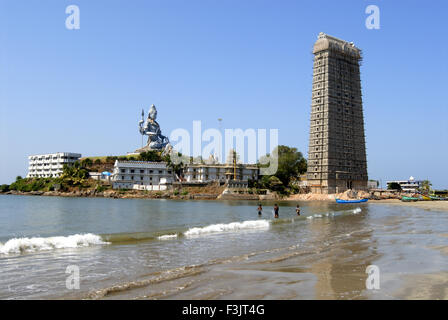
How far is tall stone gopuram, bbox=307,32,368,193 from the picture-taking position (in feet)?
346

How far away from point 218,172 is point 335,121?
38.0m

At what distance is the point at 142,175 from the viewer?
12244 cm

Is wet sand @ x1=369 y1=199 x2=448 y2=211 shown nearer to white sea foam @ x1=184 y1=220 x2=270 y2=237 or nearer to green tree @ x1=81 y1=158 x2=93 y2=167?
white sea foam @ x1=184 y1=220 x2=270 y2=237

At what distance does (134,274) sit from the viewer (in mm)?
13391

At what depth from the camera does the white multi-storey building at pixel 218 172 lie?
4609 inches

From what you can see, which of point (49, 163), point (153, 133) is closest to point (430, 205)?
point (153, 133)

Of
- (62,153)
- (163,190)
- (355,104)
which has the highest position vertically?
(355,104)

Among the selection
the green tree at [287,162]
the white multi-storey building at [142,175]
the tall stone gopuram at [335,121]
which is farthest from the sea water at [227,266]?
the white multi-storey building at [142,175]

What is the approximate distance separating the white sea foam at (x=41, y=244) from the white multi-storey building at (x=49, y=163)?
419 feet

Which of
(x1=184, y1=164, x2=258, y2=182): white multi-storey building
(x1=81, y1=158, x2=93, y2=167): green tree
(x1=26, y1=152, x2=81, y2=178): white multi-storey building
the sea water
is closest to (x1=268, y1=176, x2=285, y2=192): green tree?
(x1=184, y1=164, x2=258, y2=182): white multi-storey building
